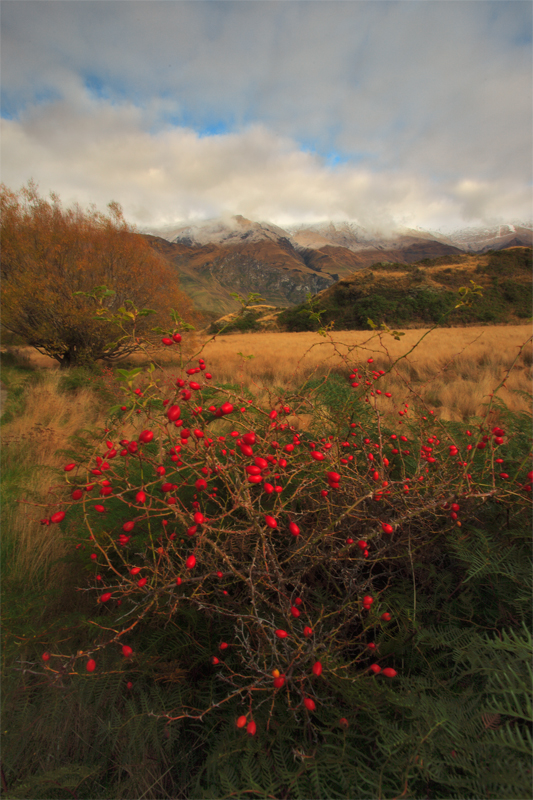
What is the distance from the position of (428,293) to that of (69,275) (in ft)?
111

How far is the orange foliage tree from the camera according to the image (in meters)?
9.75

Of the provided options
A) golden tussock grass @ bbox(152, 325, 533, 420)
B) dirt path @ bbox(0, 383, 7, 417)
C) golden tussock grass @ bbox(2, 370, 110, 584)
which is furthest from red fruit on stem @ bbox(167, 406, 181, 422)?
dirt path @ bbox(0, 383, 7, 417)

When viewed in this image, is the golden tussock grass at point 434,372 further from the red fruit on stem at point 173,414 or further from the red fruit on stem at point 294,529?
the red fruit on stem at point 294,529

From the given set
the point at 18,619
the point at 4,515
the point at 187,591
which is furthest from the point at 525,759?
the point at 4,515

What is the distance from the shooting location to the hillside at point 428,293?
99.8ft

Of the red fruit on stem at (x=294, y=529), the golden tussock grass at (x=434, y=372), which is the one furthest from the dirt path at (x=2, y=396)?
the red fruit on stem at (x=294, y=529)

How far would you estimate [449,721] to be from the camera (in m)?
0.90

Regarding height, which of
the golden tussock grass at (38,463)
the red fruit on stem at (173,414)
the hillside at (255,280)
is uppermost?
the hillside at (255,280)

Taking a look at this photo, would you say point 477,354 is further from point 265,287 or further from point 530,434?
point 265,287

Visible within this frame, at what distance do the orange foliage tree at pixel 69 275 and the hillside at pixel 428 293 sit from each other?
19615 mm

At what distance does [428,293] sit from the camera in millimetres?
32906

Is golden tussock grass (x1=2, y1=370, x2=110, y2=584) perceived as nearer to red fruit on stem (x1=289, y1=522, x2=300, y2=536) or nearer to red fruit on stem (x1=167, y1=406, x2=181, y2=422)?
red fruit on stem (x1=167, y1=406, x2=181, y2=422)

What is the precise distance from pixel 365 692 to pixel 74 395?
7366mm

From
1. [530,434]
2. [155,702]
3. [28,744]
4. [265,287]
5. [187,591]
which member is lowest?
[28,744]
